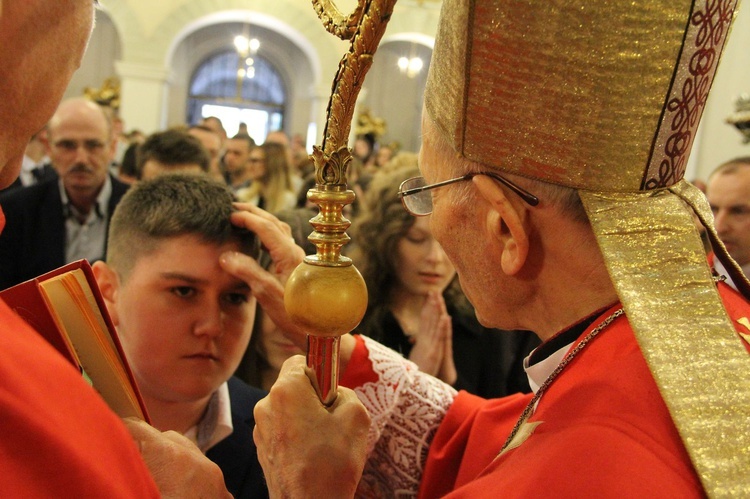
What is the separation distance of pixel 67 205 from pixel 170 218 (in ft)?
6.72

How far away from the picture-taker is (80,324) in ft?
3.41

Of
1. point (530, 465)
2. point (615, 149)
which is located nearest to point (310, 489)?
point (530, 465)

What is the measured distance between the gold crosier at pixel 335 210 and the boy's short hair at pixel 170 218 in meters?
Result: 0.77

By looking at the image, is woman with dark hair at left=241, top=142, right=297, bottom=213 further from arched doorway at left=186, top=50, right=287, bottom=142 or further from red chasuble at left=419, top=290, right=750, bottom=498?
arched doorway at left=186, top=50, right=287, bottom=142

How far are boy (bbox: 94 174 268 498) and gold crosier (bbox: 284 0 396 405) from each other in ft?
2.27

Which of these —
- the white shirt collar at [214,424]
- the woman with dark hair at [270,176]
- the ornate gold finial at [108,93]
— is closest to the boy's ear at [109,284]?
the white shirt collar at [214,424]

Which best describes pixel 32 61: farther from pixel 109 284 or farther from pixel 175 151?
pixel 175 151

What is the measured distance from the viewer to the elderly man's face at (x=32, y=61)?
2.84ft

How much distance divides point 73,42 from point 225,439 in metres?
1.12

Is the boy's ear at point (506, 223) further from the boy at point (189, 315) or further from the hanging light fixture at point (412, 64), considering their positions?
the hanging light fixture at point (412, 64)

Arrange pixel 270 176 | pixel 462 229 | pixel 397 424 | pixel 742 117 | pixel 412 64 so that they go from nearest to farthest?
1. pixel 462 229
2. pixel 397 424
3. pixel 270 176
4. pixel 742 117
5. pixel 412 64

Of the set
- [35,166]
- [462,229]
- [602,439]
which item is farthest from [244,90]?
[602,439]

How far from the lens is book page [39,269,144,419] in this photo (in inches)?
39.9

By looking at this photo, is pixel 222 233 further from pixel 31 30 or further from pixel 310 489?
pixel 31 30
